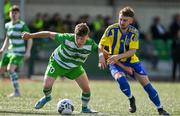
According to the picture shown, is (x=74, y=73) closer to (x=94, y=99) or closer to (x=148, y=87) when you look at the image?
(x=148, y=87)

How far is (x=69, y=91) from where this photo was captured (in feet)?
63.5

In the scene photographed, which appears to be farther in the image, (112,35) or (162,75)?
(162,75)

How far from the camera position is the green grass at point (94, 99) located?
13.3 metres

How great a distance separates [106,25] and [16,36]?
11.3 meters

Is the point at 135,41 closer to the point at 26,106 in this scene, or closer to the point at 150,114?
the point at 150,114

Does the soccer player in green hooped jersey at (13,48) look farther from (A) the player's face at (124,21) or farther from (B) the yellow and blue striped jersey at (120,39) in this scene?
(A) the player's face at (124,21)

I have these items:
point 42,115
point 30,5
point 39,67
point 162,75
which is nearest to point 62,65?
point 42,115

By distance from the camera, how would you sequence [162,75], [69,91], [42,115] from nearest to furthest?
[42,115]
[69,91]
[162,75]

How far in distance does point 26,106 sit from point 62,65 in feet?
5.31

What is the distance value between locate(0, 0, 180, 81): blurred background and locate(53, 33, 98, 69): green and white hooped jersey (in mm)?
10840

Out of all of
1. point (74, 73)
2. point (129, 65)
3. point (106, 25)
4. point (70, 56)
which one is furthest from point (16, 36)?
point (106, 25)

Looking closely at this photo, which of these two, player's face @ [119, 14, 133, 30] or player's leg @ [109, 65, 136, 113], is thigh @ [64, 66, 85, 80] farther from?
player's face @ [119, 14, 133, 30]

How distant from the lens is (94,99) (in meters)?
16.6

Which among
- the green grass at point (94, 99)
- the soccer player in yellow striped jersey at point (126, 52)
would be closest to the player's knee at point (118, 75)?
the soccer player in yellow striped jersey at point (126, 52)
